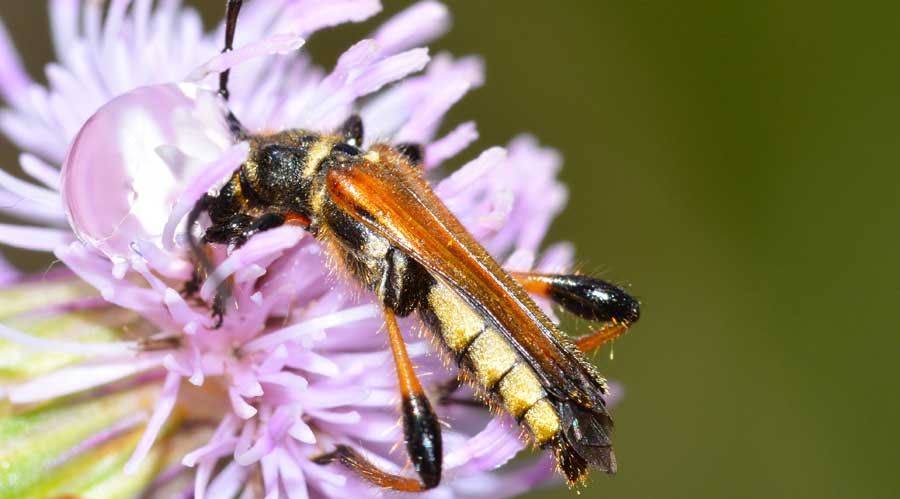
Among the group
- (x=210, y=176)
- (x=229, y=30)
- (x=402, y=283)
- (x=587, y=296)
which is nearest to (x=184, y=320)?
(x=210, y=176)

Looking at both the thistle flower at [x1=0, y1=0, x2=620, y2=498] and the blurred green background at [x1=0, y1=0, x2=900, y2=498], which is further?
the blurred green background at [x1=0, y1=0, x2=900, y2=498]

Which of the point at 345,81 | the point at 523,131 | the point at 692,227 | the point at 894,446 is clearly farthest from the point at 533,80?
the point at 345,81

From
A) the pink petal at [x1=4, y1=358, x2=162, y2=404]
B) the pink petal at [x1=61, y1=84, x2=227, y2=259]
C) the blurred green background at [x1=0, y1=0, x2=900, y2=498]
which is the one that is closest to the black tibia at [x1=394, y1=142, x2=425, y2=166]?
the pink petal at [x1=61, y1=84, x2=227, y2=259]

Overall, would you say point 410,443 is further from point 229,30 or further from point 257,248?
point 229,30

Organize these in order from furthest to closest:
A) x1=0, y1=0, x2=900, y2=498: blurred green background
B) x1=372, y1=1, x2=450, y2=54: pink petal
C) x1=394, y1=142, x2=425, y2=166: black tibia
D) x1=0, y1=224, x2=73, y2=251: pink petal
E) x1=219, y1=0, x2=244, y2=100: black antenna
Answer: x1=0, y1=0, x2=900, y2=498: blurred green background < x1=372, y1=1, x2=450, y2=54: pink petal < x1=394, y1=142, x2=425, y2=166: black tibia < x1=219, y1=0, x2=244, y2=100: black antenna < x1=0, y1=224, x2=73, y2=251: pink petal

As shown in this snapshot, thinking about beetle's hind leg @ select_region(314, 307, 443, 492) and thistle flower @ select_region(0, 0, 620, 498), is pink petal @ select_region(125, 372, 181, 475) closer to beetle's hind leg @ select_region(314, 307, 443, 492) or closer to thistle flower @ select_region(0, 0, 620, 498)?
thistle flower @ select_region(0, 0, 620, 498)

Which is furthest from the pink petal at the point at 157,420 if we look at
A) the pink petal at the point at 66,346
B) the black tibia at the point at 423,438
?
the black tibia at the point at 423,438

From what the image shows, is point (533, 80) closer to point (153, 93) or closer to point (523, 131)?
point (523, 131)
